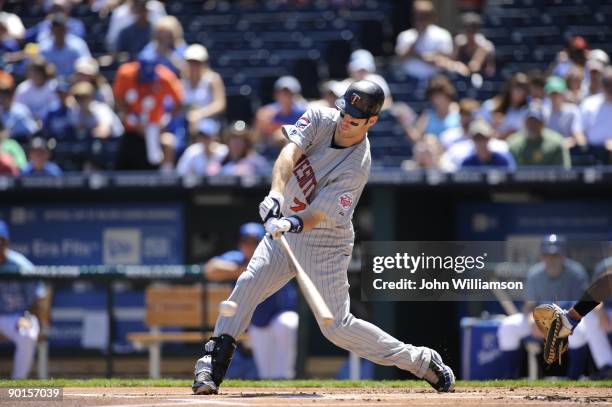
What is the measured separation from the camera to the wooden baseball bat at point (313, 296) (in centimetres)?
654

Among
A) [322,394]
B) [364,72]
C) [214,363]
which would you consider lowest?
[322,394]

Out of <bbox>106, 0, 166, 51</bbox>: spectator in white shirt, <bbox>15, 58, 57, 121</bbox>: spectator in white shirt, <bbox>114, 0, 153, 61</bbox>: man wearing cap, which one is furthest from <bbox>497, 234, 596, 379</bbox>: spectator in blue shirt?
<bbox>106, 0, 166, 51</bbox>: spectator in white shirt

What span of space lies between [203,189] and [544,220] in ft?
10.3

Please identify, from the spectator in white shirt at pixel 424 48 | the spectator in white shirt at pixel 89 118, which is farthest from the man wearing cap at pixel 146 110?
the spectator in white shirt at pixel 424 48

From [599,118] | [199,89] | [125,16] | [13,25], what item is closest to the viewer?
[599,118]

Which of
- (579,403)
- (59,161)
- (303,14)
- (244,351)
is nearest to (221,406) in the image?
(579,403)

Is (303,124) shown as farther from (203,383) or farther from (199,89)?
(199,89)

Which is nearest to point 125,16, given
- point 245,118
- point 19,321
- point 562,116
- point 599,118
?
point 245,118

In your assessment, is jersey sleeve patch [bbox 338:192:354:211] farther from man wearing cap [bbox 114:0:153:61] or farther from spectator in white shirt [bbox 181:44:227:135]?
man wearing cap [bbox 114:0:153:61]

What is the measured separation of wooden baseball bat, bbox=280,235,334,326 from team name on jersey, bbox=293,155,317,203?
1.05 feet

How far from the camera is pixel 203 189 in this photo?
12.1 meters

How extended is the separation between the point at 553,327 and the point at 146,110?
22.0 feet

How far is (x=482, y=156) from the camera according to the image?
37.9 feet

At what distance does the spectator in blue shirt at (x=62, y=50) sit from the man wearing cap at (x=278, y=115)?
108 inches
